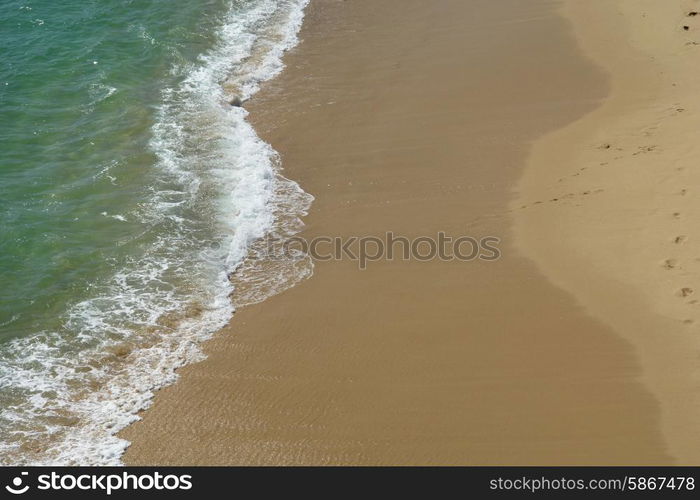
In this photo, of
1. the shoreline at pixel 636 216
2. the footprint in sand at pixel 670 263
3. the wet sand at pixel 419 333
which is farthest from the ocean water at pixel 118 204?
the footprint in sand at pixel 670 263

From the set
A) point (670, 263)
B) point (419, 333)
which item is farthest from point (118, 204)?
point (670, 263)

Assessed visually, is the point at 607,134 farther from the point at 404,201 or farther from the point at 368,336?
the point at 368,336

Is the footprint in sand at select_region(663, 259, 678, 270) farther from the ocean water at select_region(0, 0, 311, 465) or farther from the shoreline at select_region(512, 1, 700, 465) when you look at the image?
the ocean water at select_region(0, 0, 311, 465)

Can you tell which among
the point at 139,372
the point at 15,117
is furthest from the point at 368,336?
the point at 15,117

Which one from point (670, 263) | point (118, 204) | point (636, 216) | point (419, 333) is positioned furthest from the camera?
point (118, 204)

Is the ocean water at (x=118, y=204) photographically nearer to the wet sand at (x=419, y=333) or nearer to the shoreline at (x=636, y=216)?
the wet sand at (x=419, y=333)

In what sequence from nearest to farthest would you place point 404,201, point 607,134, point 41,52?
1. point 404,201
2. point 607,134
3. point 41,52

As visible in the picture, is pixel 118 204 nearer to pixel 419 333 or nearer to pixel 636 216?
pixel 419 333
